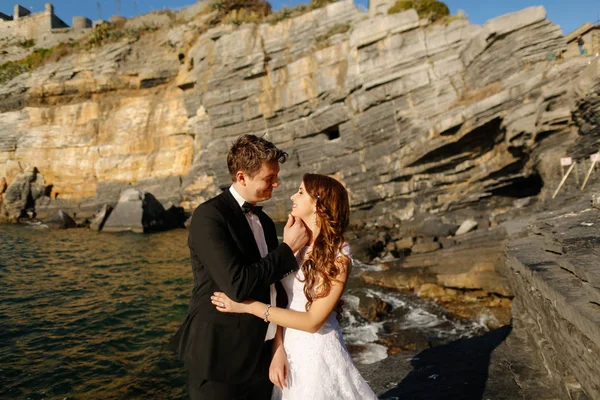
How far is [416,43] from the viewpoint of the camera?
20.2 metres

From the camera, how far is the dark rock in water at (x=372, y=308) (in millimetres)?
9477

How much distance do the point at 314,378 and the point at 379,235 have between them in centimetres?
1557

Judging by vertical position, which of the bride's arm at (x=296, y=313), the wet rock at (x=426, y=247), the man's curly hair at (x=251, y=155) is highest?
the man's curly hair at (x=251, y=155)

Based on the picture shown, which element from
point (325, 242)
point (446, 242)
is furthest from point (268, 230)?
point (446, 242)

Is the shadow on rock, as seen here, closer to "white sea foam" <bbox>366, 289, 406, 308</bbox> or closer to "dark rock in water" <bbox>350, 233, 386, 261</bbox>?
"white sea foam" <bbox>366, 289, 406, 308</bbox>

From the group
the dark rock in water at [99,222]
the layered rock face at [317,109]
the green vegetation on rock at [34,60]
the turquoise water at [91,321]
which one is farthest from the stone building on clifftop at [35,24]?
the turquoise water at [91,321]

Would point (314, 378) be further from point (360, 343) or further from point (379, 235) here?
point (379, 235)

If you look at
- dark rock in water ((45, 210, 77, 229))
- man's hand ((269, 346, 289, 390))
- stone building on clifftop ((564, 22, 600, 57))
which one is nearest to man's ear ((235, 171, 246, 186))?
man's hand ((269, 346, 289, 390))

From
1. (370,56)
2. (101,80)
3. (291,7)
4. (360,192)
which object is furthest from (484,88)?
(101,80)

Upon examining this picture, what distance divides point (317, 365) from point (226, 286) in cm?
81

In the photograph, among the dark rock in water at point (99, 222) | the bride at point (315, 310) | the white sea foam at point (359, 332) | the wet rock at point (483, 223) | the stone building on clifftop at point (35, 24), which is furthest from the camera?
the stone building on clifftop at point (35, 24)

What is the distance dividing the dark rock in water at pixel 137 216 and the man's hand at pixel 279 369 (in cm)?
2383

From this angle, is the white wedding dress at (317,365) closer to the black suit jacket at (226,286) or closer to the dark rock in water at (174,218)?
the black suit jacket at (226,286)

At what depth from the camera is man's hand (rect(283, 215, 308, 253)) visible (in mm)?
2545
